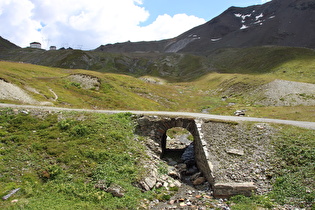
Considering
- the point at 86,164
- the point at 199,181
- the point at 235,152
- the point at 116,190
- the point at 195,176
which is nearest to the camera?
the point at 116,190

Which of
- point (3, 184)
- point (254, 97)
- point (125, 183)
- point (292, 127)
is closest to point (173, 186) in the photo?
point (125, 183)

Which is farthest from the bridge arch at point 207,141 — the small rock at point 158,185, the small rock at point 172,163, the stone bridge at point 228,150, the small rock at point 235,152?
the small rock at point 158,185

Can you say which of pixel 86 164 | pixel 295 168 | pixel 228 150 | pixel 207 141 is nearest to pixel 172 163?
pixel 207 141

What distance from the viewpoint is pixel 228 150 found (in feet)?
71.6

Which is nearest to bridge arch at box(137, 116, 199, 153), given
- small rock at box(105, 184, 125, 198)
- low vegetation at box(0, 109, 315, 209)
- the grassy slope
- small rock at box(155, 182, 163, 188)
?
low vegetation at box(0, 109, 315, 209)

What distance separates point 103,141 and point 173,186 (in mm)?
8359

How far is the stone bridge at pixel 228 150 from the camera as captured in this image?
703 inches

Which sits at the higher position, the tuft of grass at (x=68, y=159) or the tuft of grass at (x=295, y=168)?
the tuft of grass at (x=68, y=159)

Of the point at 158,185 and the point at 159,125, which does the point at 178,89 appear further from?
the point at 158,185

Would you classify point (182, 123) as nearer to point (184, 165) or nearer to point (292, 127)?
point (184, 165)

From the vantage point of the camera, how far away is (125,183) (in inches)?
688

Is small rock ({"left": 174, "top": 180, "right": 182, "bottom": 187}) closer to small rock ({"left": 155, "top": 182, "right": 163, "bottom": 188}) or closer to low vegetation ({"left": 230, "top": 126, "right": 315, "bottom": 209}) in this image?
small rock ({"left": 155, "top": 182, "right": 163, "bottom": 188})

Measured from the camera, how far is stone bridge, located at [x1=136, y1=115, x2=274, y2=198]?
17859 millimetres

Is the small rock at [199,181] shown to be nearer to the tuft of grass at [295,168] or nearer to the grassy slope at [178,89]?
the tuft of grass at [295,168]
